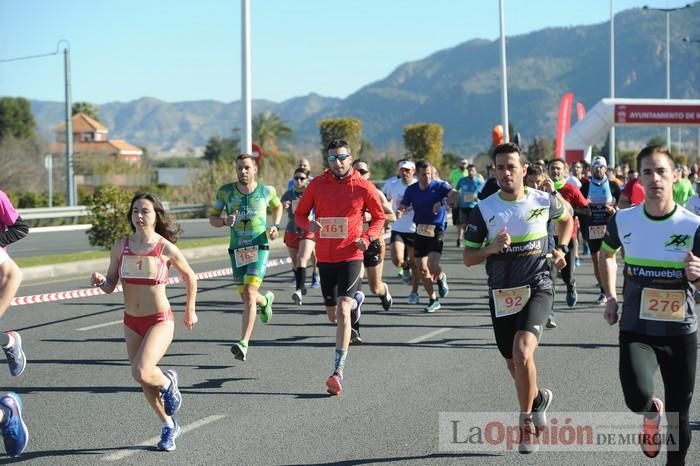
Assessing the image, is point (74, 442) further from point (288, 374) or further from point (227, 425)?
point (288, 374)

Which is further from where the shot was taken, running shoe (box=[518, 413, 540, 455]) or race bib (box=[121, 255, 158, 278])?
race bib (box=[121, 255, 158, 278])

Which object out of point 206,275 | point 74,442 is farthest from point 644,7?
point 74,442

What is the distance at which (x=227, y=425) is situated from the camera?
7172mm

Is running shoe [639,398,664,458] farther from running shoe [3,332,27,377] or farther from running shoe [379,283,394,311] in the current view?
running shoe [379,283,394,311]

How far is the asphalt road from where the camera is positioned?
6.46m

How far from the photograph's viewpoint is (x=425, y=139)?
50.3 metres

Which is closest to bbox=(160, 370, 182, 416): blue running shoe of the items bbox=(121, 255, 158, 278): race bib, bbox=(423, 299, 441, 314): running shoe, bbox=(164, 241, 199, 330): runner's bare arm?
bbox=(164, 241, 199, 330): runner's bare arm

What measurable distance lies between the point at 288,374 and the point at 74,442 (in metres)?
2.74

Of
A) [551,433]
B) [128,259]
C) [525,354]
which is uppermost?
[128,259]

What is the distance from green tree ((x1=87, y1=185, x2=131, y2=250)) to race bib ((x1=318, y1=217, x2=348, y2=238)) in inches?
549

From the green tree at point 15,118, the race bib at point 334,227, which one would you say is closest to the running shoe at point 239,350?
the race bib at point 334,227

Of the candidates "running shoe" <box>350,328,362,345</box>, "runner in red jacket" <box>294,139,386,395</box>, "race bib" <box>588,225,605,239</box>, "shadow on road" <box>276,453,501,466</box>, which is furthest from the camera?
"race bib" <box>588,225,605,239</box>

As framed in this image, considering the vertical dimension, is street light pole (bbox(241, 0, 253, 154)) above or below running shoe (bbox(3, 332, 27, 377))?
above

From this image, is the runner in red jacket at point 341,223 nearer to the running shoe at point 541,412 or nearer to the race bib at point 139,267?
the race bib at point 139,267
